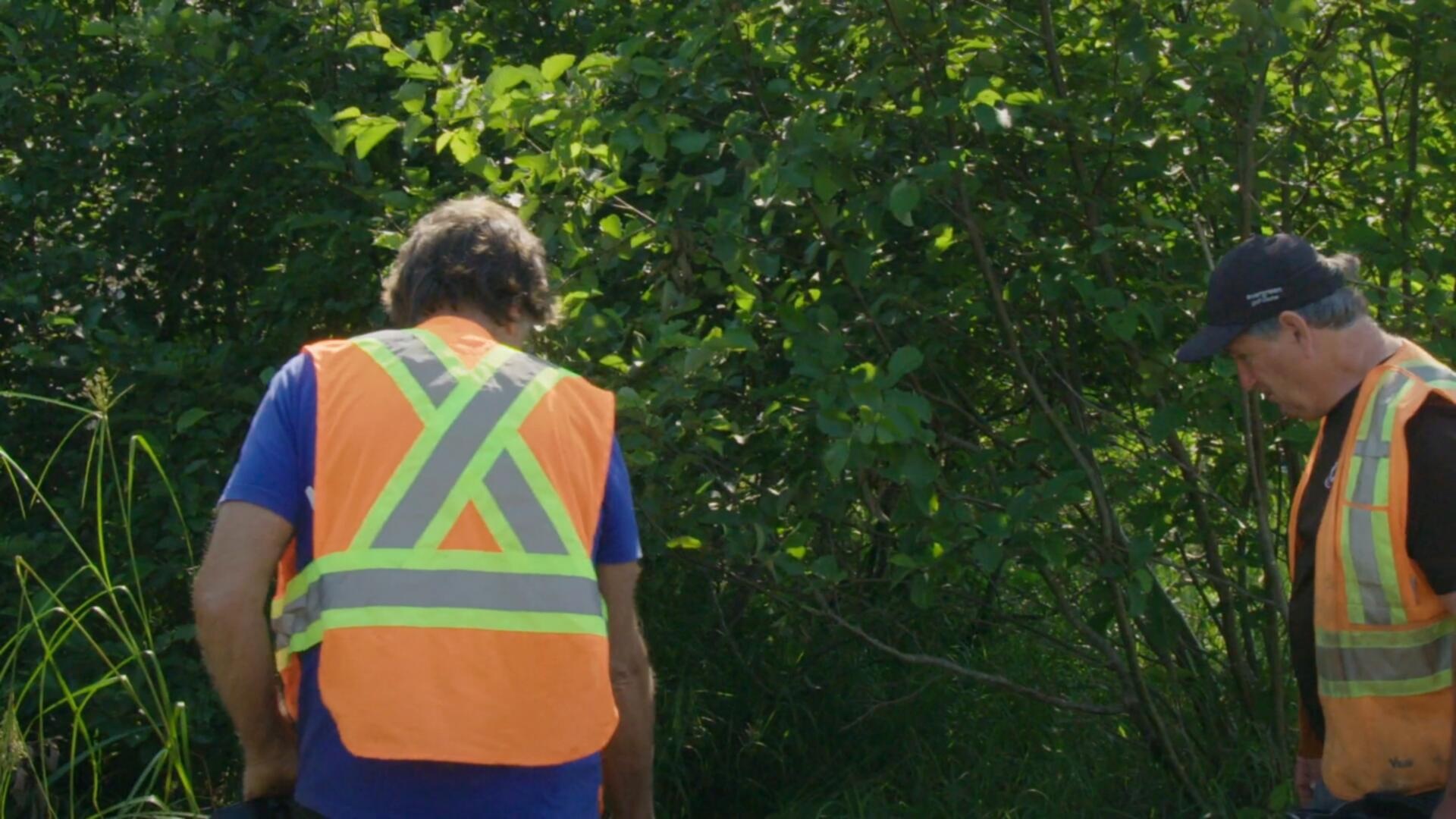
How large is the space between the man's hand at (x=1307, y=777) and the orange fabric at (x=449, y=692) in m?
1.34

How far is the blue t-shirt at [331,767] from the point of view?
2.18 metres

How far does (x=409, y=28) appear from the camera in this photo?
16.3ft

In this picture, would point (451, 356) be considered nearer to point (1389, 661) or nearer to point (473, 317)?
point (473, 317)

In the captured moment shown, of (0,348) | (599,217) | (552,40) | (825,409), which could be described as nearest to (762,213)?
(599,217)

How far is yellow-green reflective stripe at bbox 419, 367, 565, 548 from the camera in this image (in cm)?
215

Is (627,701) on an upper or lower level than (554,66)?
lower

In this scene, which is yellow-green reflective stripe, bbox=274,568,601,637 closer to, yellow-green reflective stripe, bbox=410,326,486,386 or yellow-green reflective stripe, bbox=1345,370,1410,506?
yellow-green reflective stripe, bbox=410,326,486,386

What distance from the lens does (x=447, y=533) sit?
2.15 m

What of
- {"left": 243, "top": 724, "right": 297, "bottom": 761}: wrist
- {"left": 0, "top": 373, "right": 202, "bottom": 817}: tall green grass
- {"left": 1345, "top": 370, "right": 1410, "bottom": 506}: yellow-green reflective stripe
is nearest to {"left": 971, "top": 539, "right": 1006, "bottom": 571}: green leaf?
{"left": 1345, "top": 370, "right": 1410, "bottom": 506}: yellow-green reflective stripe

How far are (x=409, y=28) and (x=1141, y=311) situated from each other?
95.5 inches

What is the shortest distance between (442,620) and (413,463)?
8.1 inches

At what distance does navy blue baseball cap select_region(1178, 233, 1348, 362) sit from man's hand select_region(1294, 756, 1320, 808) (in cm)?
72

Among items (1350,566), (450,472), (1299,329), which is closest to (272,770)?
(450,472)

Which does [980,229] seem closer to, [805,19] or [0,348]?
[805,19]
